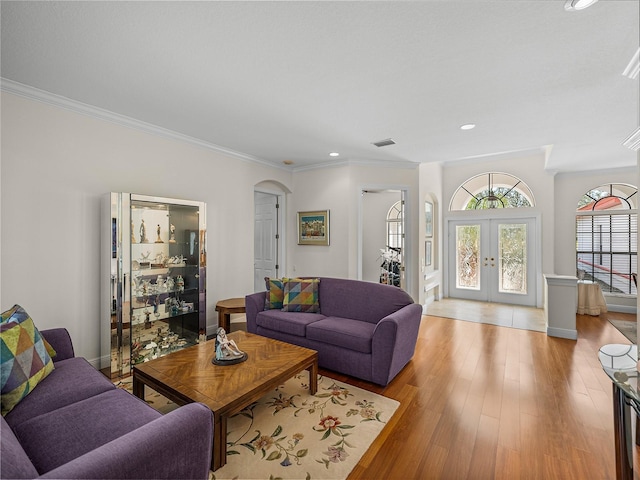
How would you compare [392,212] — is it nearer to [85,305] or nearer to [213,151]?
[213,151]

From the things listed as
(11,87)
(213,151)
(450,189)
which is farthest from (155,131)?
(450,189)

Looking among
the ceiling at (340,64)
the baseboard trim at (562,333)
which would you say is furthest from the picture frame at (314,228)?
the baseboard trim at (562,333)

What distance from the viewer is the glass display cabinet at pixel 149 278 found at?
9.36 feet

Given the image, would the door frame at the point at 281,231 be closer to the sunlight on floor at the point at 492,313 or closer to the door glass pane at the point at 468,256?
the sunlight on floor at the point at 492,313

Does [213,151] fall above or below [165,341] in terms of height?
above

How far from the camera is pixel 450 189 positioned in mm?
6500

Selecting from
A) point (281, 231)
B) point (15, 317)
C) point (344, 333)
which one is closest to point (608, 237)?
point (344, 333)

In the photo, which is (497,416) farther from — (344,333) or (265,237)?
(265,237)

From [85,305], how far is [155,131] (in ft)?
6.63

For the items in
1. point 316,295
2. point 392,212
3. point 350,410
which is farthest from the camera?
point 392,212

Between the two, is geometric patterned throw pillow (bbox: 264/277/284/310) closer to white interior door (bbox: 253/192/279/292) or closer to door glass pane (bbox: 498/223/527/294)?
white interior door (bbox: 253/192/279/292)

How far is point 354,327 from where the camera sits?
9.84 ft

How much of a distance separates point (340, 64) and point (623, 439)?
8.49ft

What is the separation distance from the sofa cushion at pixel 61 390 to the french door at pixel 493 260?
642 cm
